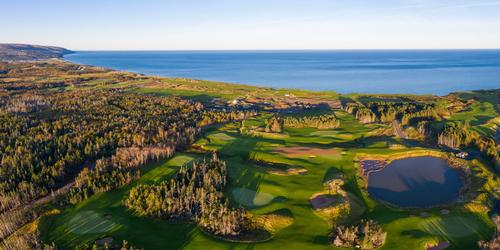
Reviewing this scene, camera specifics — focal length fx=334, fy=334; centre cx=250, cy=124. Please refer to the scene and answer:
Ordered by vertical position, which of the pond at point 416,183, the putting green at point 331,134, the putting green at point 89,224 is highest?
the putting green at point 331,134

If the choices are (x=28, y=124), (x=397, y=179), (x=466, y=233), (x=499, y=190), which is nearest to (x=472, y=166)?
(x=499, y=190)

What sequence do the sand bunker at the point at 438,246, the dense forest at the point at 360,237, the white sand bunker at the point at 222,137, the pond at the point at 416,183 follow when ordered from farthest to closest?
the white sand bunker at the point at 222,137 < the pond at the point at 416,183 < the sand bunker at the point at 438,246 < the dense forest at the point at 360,237

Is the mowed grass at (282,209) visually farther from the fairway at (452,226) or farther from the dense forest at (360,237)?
the dense forest at (360,237)

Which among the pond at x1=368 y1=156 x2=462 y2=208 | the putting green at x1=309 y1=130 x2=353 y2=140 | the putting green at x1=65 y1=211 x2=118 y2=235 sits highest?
the putting green at x1=309 y1=130 x2=353 y2=140

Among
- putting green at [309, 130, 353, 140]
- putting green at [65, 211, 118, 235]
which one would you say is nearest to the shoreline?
putting green at [309, 130, 353, 140]

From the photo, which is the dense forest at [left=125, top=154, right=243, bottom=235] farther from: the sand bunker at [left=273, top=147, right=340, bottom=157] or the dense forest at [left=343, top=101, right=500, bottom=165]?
the dense forest at [left=343, top=101, right=500, bottom=165]

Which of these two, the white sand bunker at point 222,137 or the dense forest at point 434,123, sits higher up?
the dense forest at point 434,123

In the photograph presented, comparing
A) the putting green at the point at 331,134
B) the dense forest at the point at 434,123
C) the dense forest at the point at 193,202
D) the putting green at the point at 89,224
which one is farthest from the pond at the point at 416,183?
the putting green at the point at 89,224

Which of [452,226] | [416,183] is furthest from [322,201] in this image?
[416,183]
